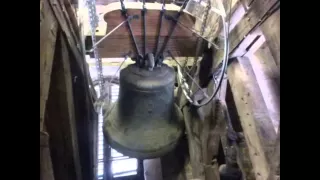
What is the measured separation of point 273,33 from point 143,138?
84 cm

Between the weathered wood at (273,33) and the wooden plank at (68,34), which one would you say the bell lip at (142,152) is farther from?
the weathered wood at (273,33)

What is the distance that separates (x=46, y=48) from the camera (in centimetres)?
98

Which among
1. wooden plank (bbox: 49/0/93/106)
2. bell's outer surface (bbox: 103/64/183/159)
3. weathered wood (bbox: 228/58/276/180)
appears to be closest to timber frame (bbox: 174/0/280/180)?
weathered wood (bbox: 228/58/276/180)

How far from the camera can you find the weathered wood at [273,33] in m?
1.13

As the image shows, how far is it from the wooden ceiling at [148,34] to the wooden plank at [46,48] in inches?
16.0

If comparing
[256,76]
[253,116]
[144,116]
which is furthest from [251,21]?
[144,116]

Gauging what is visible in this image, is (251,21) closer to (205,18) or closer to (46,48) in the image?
(205,18)

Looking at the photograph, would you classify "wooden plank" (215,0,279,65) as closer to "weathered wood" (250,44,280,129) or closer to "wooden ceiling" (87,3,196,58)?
"weathered wood" (250,44,280,129)

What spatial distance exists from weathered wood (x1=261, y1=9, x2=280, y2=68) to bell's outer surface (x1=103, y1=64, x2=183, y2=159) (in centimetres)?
56

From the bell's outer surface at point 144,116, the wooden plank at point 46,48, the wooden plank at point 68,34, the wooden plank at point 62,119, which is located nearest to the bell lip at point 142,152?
the bell's outer surface at point 144,116
